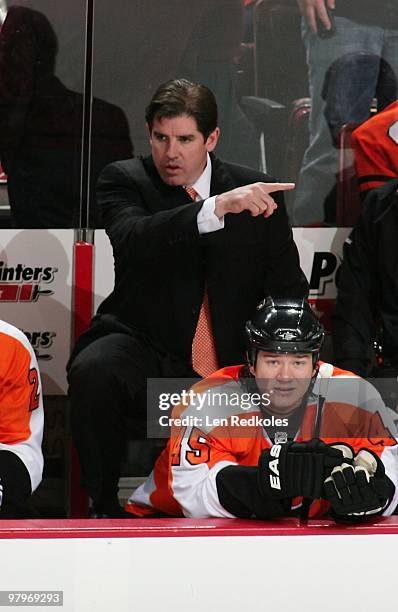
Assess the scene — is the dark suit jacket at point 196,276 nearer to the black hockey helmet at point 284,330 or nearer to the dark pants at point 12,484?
the black hockey helmet at point 284,330

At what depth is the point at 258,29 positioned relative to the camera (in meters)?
3.04

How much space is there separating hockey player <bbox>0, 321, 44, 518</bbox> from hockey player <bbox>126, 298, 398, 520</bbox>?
224mm

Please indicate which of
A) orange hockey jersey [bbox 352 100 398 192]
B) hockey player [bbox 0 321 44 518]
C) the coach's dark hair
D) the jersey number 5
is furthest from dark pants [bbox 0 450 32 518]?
orange hockey jersey [bbox 352 100 398 192]

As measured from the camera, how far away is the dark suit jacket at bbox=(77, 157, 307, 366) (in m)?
2.80

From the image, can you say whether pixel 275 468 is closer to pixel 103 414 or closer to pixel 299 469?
pixel 299 469

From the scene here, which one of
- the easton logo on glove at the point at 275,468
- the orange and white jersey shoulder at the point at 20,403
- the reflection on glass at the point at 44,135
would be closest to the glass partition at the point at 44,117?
the reflection on glass at the point at 44,135

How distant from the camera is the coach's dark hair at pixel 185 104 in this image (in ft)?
9.18

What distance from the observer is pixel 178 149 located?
2814 millimetres

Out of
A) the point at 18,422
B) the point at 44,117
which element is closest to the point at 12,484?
the point at 18,422

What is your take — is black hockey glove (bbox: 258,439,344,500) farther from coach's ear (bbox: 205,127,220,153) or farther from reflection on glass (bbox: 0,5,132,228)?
reflection on glass (bbox: 0,5,132,228)

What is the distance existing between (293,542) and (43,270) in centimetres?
120

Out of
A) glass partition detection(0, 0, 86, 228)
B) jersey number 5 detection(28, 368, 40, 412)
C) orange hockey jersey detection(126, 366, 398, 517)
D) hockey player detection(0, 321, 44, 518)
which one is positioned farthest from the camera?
glass partition detection(0, 0, 86, 228)

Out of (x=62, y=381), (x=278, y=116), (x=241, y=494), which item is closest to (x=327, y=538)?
(x=241, y=494)

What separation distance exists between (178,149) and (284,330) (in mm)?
575
